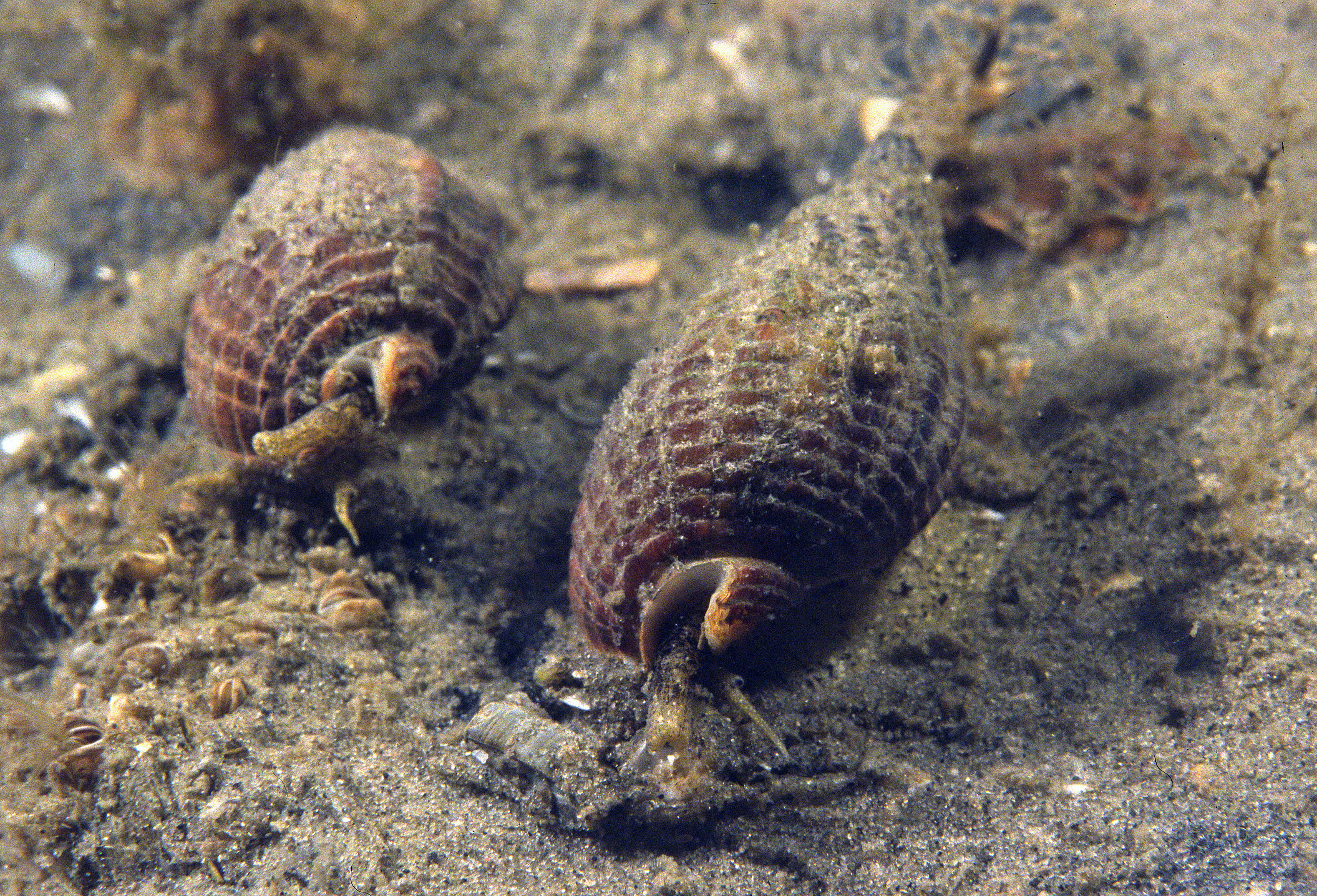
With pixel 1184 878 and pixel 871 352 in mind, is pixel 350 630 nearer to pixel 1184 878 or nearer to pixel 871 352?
pixel 871 352

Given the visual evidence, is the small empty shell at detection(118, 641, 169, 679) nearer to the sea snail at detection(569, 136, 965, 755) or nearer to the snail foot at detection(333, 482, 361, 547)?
the snail foot at detection(333, 482, 361, 547)

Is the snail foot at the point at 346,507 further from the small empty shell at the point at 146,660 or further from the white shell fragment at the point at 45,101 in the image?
the white shell fragment at the point at 45,101

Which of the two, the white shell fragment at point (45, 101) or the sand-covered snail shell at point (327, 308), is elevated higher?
the white shell fragment at point (45, 101)

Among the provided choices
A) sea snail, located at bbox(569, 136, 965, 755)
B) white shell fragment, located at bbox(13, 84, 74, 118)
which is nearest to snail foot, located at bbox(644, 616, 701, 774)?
sea snail, located at bbox(569, 136, 965, 755)

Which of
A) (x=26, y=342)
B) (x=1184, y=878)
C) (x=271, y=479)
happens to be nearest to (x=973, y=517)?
(x=1184, y=878)

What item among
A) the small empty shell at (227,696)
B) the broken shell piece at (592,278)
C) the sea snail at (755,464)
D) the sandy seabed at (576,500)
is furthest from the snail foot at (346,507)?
the broken shell piece at (592,278)
